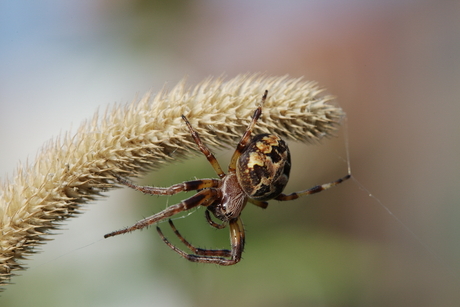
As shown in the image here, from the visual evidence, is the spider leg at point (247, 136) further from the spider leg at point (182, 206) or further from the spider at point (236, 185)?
the spider leg at point (182, 206)

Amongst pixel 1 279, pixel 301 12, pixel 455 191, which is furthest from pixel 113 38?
pixel 455 191

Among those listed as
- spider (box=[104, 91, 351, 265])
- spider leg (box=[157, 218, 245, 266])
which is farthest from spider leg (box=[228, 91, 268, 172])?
spider leg (box=[157, 218, 245, 266])

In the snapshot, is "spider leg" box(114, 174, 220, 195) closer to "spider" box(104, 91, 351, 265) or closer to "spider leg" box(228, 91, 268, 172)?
"spider" box(104, 91, 351, 265)

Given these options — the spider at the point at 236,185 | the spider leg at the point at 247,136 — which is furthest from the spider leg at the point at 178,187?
the spider leg at the point at 247,136

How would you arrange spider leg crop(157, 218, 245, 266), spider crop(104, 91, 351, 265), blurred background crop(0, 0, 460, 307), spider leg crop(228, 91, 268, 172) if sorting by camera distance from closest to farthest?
spider leg crop(228, 91, 268, 172), spider crop(104, 91, 351, 265), spider leg crop(157, 218, 245, 266), blurred background crop(0, 0, 460, 307)

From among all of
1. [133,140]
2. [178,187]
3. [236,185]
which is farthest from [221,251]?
[133,140]

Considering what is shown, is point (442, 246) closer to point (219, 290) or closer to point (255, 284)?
point (255, 284)
